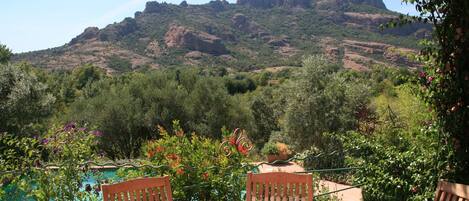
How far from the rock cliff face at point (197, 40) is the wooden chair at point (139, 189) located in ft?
229

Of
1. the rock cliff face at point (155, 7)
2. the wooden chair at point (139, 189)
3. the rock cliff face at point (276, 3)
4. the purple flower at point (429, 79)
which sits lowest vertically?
the wooden chair at point (139, 189)

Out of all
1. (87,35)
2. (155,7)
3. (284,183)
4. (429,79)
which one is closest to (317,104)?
(429,79)

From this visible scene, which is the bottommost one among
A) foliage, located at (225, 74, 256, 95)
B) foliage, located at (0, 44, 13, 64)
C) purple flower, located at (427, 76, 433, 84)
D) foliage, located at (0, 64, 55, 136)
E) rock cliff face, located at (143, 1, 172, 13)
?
foliage, located at (225, 74, 256, 95)

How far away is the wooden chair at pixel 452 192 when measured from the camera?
221cm

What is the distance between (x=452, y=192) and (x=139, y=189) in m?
1.90

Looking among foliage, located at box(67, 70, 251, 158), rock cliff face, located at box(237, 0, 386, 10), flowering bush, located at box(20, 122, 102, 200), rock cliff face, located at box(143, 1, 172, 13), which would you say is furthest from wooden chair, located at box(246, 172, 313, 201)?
rock cliff face, located at box(237, 0, 386, 10)

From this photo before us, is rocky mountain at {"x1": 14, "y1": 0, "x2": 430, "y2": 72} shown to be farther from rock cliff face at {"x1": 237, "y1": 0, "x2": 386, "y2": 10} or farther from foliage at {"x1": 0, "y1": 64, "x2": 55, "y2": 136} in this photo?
foliage at {"x1": 0, "y1": 64, "x2": 55, "y2": 136}

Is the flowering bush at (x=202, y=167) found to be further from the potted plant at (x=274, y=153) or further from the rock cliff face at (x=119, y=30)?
the rock cliff face at (x=119, y=30)

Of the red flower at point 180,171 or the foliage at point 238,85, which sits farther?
the foliage at point 238,85

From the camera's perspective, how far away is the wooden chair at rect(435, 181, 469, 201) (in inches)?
87.2

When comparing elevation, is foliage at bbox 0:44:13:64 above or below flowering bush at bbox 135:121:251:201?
below

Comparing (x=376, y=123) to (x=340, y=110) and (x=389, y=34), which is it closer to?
(x=340, y=110)

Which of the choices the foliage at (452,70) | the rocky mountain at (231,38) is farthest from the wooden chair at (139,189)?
the rocky mountain at (231,38)

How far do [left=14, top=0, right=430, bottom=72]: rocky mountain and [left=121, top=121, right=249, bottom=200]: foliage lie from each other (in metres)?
52.5
